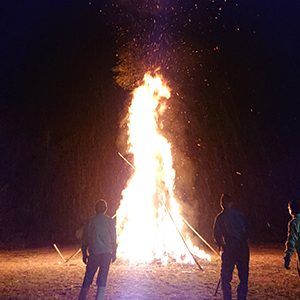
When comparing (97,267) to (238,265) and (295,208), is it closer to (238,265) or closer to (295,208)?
(238,265)

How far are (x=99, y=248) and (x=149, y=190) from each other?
649cm

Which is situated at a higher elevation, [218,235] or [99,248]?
[218,235]

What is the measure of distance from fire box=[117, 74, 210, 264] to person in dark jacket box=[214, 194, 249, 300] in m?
5.96

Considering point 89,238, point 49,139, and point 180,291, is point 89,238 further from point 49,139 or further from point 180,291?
point 49,139

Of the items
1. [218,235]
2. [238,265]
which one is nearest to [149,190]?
[218,235]

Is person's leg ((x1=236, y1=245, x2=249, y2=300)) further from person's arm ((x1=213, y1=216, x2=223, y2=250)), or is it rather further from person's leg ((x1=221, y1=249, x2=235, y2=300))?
person's arm ((x1=213, y1=216, x2=223, y2=250))

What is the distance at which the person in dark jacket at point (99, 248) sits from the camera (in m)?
4.96


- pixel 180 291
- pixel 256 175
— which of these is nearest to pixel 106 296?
pixel 180 291

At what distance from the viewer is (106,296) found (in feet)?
20.4

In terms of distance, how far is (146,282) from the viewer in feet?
25.0

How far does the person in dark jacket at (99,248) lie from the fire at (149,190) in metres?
6.04

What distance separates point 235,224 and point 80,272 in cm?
548

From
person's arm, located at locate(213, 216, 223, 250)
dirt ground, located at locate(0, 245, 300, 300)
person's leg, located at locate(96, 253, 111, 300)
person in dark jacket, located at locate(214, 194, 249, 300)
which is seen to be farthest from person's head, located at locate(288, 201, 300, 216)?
person's leg, located at locate(96, 253, 111, 300)

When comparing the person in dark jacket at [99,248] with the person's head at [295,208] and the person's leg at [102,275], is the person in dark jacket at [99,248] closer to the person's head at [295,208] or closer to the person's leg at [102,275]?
the person's leg at [102,275]
